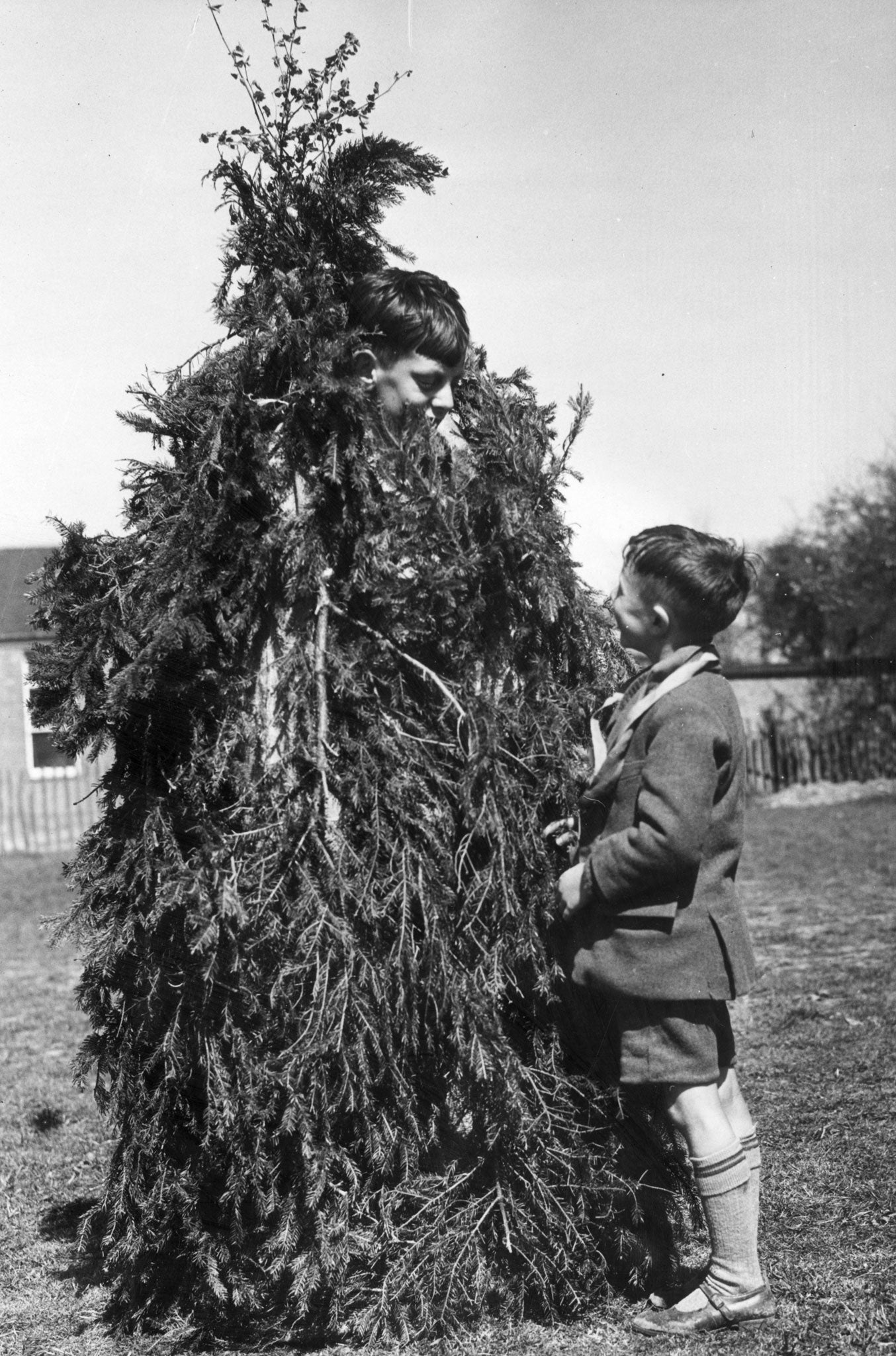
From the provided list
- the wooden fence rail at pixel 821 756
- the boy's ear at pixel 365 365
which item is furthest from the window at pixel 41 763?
the boy's ear at pixel 365 365

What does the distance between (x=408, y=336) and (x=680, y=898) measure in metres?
1.46

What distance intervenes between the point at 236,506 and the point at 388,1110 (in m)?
1.43

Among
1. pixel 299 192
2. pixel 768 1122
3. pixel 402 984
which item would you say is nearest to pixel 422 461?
pixel 299 192

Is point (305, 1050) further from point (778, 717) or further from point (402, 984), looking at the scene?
point (778, 717)

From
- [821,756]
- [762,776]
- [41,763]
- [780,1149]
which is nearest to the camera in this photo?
[780,1149]

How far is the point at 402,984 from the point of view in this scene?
260cm

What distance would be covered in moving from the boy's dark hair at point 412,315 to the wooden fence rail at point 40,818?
17.4 meters

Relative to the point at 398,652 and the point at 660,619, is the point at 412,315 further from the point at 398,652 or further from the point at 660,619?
the point at 660,619

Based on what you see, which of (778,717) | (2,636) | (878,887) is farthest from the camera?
(778,717)

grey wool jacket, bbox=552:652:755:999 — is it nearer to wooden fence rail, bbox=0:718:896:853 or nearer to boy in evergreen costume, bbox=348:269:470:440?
boy in evergreen costume, bbox=348:269:470:440

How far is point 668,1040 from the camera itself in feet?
8.94

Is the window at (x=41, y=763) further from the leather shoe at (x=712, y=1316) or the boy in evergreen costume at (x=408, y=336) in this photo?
the leather shoe at (x=712, y=1316)

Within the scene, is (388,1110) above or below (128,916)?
below

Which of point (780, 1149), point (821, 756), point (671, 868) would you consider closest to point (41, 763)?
point (821, 756)
